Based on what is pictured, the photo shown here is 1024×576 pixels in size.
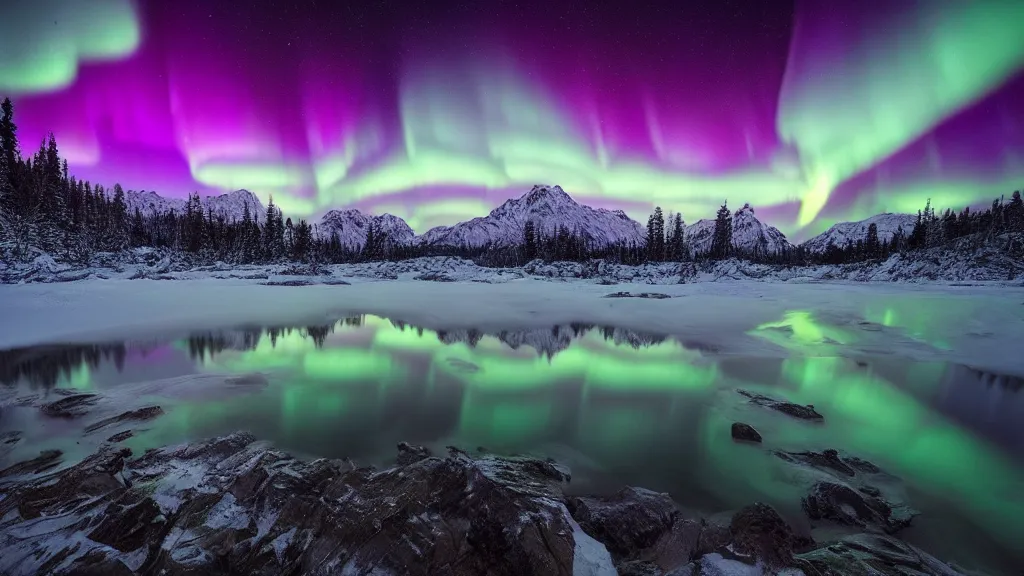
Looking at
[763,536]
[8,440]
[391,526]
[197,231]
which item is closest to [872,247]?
[763,536]

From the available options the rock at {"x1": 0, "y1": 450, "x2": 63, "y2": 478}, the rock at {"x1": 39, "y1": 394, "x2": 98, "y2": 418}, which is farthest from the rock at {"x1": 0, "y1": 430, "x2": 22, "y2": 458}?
the rock at {"x1": 39, "y1": 394, "x2": 98, "y2": 418}

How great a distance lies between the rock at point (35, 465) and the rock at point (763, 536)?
30.9 ft

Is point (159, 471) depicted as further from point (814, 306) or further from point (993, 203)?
point (993, 203)

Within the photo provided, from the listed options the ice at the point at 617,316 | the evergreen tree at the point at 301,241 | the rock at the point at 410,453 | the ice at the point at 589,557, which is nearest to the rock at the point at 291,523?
the ice at the point at 589,557

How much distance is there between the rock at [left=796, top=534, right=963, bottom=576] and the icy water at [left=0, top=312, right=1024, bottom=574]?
64 cm

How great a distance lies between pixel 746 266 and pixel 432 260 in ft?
203

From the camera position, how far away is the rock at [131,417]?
23.0 ft

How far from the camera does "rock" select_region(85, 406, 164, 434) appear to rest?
701 centimetres

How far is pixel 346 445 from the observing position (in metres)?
6.86

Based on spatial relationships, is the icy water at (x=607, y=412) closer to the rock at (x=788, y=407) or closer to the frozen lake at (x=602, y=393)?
the frozen lake at (x=602, y=393)

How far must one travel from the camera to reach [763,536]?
4.30 m

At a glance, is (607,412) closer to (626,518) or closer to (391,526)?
(626,518)

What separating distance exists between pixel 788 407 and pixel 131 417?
13634mm

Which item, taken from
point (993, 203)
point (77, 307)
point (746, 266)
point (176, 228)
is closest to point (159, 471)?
point (77, 307)
